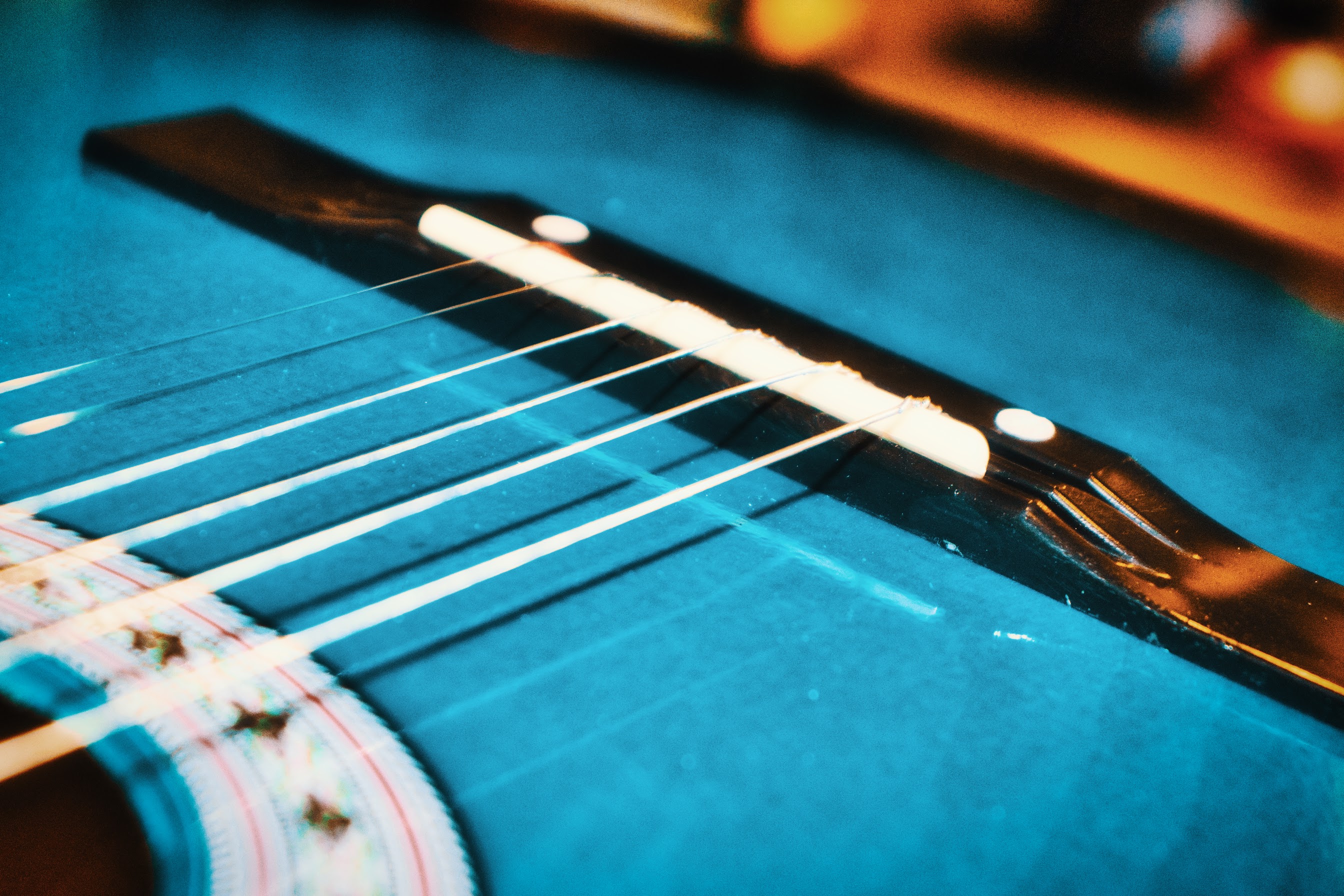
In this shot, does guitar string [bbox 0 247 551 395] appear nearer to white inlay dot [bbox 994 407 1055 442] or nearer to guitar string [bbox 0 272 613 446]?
guitar string [bbox 0 272 613 446]

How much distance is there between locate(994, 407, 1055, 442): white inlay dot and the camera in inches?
39.6

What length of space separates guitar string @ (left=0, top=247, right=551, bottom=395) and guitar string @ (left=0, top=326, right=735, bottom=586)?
22 cm

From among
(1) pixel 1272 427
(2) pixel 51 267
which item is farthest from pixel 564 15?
(1) pixel 1272 427

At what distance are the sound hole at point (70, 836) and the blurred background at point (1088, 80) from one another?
7.33 ft

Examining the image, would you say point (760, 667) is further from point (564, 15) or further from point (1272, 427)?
point (564, 15)

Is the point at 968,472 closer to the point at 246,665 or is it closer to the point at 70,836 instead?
the point at 246,665

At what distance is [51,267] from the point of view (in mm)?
1179

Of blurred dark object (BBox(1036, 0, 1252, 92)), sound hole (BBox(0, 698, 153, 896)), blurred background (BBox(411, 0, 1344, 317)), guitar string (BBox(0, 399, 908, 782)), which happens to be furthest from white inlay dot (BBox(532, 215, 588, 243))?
blurred dark object (BBox(1036, 0, 1252, 92))

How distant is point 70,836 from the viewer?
58 centimetres

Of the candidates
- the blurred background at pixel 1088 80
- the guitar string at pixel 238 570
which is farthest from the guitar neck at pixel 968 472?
the blurred background at pixel 1088 80

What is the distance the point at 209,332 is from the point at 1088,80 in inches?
96.0

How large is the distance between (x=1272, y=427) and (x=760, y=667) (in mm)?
907

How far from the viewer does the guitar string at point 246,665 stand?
626 millimetres

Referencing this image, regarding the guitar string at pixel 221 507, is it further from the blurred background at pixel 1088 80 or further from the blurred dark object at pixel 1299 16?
the blurred dark object at pixel 1299 16
